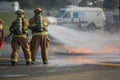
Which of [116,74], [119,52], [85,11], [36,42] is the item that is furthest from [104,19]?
[116,74]

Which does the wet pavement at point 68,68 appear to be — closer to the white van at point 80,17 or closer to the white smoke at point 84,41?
the white smoke at point 84,41

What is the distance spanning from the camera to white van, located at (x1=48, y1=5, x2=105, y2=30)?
36938 millimetres

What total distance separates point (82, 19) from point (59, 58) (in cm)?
2193

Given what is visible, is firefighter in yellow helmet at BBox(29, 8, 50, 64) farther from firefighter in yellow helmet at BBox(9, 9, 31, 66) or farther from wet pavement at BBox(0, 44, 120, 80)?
wet pavement at BBox(0, 44, 120, 80)

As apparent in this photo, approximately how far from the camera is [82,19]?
128 feet

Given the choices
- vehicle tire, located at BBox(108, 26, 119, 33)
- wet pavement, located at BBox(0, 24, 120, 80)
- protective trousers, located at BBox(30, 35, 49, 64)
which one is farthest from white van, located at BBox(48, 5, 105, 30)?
protective trousers, located at BBox(30, 35, 49, 64)

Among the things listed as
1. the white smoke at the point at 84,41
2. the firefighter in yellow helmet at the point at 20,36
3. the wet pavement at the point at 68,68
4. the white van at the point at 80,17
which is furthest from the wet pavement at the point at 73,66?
the white van at the point at 80,17

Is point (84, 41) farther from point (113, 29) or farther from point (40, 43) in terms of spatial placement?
point (113, 29)

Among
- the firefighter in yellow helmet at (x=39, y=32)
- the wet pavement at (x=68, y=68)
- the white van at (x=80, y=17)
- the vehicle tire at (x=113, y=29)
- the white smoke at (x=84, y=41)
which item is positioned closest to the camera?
the wet pavement at (x=68, y=68)

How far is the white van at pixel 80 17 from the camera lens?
3694 centimetres

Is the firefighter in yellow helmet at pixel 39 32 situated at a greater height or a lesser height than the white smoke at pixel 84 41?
greater

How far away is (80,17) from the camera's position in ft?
128

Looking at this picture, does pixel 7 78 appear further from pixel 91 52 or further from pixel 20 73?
pixel 91 52

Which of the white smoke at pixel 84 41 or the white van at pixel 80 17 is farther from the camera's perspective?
the white van at pixel 80 17
